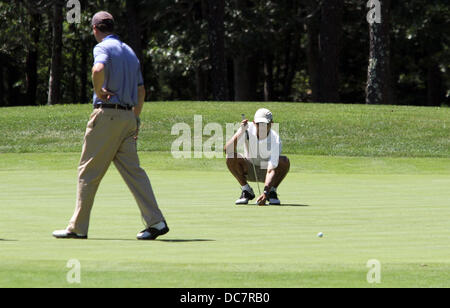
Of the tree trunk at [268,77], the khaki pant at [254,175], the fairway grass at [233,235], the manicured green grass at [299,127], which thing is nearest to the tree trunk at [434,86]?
the tree trunk at [268,77]

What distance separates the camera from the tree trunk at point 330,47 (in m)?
40.7

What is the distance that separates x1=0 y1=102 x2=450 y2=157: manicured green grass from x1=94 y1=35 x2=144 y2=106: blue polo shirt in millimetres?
16682

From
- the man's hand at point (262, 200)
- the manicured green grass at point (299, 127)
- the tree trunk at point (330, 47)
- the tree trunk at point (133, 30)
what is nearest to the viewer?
the man's hand at point (262, 200)

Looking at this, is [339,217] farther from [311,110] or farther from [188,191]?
[311,110]

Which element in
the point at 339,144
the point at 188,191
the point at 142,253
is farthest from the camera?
the point at 339,144

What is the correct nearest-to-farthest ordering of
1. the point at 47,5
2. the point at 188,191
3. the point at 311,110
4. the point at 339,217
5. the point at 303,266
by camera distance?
the point at 303,266 → the point at 339,217 → the point at 188,191 → the point at 311,110 → the point at 47,5

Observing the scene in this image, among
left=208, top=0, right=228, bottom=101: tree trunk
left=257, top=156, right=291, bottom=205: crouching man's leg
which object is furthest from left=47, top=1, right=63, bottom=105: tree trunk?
left=257, top=156, right=291, bottom=205: crouching man's leg

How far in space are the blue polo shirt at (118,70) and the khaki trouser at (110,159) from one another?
15cm

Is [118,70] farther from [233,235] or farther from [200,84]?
[200,84]

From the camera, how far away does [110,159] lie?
10234mm

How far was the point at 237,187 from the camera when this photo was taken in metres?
17.2

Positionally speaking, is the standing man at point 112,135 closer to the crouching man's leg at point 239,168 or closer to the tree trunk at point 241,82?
the crouching man's leg at point 239,168
